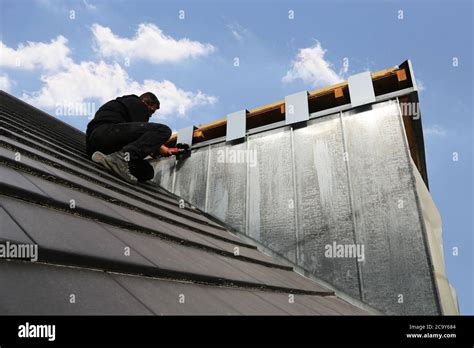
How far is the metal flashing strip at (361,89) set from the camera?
3.85 metres

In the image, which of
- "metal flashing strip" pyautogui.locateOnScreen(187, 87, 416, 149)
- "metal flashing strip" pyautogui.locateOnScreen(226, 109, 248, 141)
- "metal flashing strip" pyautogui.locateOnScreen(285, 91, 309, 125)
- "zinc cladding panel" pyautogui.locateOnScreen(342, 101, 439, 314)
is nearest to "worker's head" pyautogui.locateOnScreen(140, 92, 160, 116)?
"metal flashing strip" pyautogui.locateOnScreen(187, 87, 416, 149)

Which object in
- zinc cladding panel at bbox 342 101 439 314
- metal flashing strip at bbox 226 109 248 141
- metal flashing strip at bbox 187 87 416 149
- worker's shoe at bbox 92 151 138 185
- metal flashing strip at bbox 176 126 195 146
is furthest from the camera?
metal flashing strip at bbox 176 126 195 146

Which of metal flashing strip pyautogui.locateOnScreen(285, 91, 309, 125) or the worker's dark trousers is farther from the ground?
metal flashing strip pyautogui.locateOnScreen(285, 91, 309, 125)

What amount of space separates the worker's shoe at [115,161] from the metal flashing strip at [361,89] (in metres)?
2.80

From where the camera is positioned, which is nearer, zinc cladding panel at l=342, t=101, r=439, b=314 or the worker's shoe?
zinc cladding panel at l=342, t=101, r=439, b=314

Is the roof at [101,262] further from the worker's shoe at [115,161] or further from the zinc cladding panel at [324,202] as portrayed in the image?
the worker's shoe at [115,161]

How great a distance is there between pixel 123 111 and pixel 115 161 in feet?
2.84

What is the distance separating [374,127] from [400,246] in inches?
54.4

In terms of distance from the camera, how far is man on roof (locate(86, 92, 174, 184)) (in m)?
3.62

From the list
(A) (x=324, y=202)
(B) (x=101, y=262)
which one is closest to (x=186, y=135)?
(A) (x=324, y=202)

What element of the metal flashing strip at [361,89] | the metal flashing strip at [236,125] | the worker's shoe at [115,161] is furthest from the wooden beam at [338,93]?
the worker's shoe at [115,161]

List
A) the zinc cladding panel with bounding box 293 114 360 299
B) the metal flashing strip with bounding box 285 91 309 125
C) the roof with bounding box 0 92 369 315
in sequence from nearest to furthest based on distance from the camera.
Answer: the roof with bounding box 0 92 369 315
the zinc cladding panel with bounding box 293 114 360 299
the metal flashing strip with bounding box 285 91 309 125

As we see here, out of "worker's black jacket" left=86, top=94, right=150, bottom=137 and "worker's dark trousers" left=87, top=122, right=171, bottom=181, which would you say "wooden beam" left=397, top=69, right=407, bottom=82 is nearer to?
"worker's dark trousers" left=87, top=122, right=171, bottom=181

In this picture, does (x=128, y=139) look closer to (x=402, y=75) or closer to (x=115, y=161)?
(x=115, y=161)
